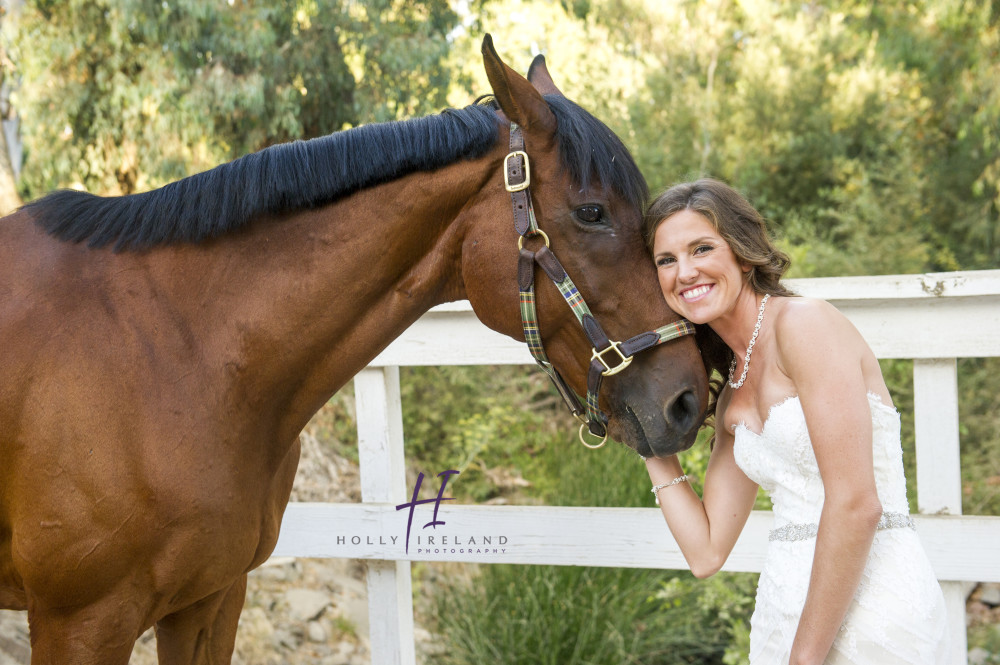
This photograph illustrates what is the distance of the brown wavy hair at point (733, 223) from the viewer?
1.75 meters

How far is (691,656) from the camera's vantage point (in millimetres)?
3963

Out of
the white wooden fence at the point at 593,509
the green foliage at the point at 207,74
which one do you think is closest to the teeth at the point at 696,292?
the white wooden fence at the point at 593,509

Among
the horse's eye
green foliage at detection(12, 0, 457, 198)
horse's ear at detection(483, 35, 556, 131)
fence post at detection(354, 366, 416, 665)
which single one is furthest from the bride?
green foliage at detection(12, 0, 457, 198)

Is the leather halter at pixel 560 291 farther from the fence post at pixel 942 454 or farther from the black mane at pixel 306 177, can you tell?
the fence post at pixel 942 454

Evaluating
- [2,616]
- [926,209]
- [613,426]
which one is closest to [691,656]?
[613,426]

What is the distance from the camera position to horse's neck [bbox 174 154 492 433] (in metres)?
1.80

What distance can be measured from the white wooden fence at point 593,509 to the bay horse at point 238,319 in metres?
0.89

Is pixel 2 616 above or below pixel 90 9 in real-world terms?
below

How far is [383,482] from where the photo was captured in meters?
2.81

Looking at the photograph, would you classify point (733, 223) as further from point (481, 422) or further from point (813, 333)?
point (481, 422)

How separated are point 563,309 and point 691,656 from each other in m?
2.93

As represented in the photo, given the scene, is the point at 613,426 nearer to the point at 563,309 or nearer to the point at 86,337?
the point at 563,309

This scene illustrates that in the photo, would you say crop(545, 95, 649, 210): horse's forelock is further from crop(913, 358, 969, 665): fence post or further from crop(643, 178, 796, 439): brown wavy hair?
crop(913, 358, 969, 665): fence post

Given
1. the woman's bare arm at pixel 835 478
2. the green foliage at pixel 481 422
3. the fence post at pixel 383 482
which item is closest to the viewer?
the woman's bare arm at pixel 835 478
